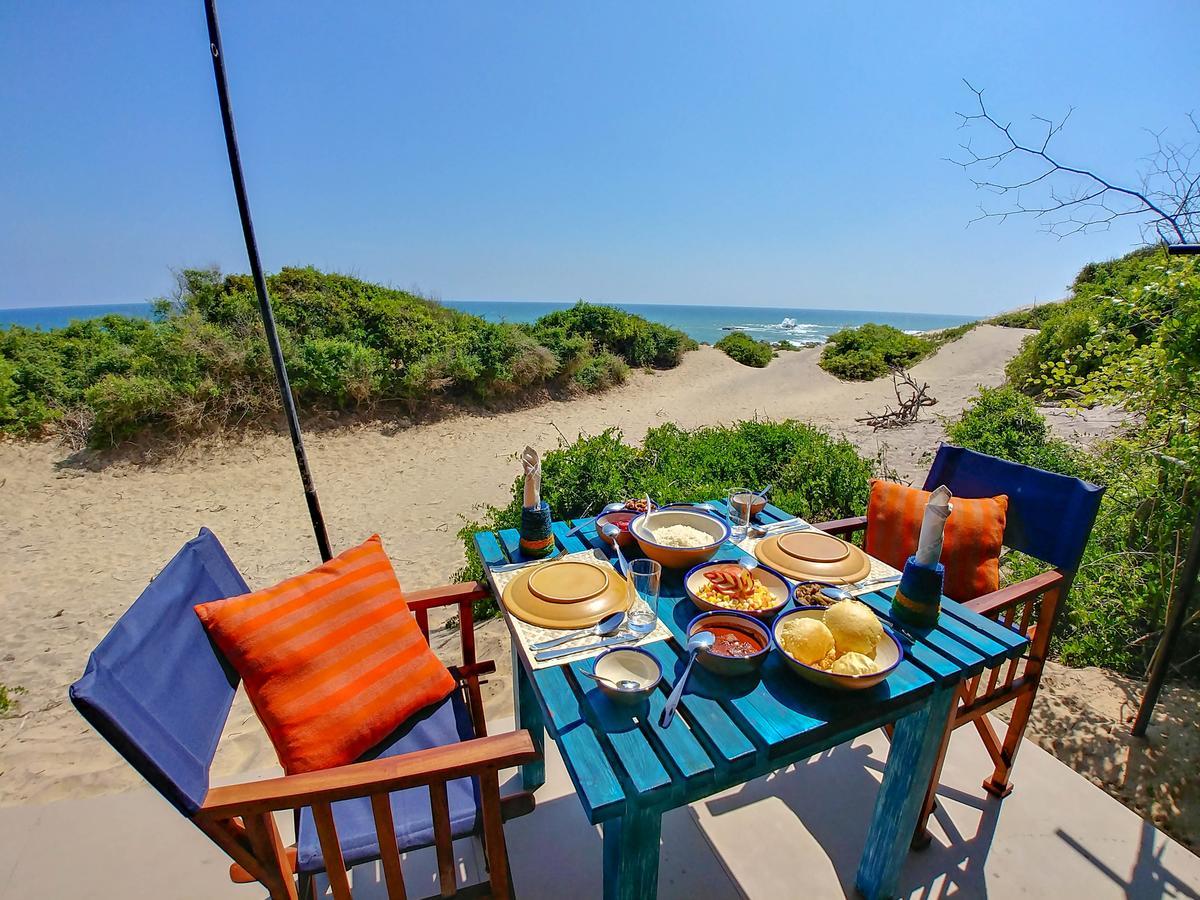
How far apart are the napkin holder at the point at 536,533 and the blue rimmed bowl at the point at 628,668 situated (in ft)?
1.83

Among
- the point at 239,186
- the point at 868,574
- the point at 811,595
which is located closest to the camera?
the point at 811,595

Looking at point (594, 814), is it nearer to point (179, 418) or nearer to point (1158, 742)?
point (1158, 742)

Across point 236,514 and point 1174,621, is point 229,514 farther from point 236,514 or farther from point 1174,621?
point 1174,621

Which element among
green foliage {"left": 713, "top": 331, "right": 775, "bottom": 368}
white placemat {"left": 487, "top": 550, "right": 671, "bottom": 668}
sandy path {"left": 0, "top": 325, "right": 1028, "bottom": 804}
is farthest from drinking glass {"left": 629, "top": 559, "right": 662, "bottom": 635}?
green foliage {"left": 713, "top": 331, "right": 775, "bottom": 368}

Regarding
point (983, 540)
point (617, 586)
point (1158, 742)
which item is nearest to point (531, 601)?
point (617, 586)

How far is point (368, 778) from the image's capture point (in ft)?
3.34

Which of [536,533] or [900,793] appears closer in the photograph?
[900,793]

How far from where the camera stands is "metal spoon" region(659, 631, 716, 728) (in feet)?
3.49

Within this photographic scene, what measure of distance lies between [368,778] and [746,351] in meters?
16.1

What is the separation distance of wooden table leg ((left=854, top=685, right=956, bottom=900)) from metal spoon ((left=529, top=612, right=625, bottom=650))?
78 centimetres

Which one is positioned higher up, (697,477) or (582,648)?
(582,648)

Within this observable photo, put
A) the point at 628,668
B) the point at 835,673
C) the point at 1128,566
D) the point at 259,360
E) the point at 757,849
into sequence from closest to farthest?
the point at 835,673 → the point at 628,668 → the point at 757,849 → the point at 1128,566 → the point at 259,360

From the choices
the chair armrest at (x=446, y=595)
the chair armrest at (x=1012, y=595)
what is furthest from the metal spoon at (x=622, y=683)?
the chair armrest at (x=1012, y=595)

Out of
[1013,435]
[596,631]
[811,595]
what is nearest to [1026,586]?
[811,595]
